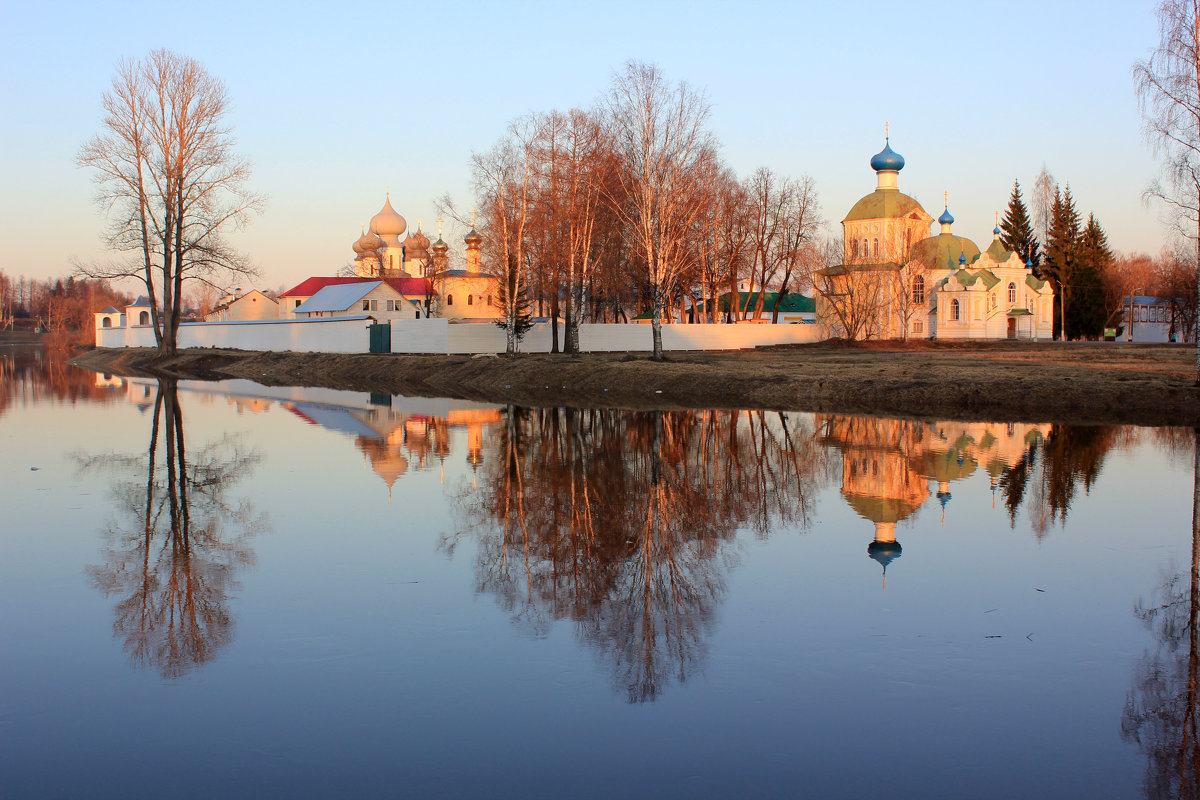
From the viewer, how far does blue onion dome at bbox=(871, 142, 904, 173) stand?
56062 mm

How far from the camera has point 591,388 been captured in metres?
29.1

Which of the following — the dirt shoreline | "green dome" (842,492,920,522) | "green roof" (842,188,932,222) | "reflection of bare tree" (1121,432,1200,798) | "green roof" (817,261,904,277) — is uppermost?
"green roof" (842,188,932,222)

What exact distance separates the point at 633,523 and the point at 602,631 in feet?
10.4

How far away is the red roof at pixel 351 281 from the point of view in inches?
2648

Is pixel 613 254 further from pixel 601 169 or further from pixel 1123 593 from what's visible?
pixel 1123 593

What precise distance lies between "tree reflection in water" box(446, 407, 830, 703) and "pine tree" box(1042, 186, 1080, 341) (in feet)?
175

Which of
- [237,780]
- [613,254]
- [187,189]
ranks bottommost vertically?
[237,780]

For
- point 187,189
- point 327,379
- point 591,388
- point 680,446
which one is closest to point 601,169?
point 591,388

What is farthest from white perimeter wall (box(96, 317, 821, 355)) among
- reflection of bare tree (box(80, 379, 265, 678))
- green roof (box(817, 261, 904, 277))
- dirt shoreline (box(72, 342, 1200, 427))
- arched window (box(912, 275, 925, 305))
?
reflection of bare tree (box(80, 379, 265, 678))

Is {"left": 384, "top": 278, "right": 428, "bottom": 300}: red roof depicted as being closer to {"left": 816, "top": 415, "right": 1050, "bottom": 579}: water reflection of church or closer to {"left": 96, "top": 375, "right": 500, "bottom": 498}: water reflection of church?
{"left": 96, "top": 375, "right": 500, "bottom": 498}: water reflection of church

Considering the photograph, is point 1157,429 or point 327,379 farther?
point 327,379

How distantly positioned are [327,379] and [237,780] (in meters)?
35.6

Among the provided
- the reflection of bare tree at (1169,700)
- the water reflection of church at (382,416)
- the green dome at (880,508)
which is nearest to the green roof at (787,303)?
the water reflection of church at (382,416)

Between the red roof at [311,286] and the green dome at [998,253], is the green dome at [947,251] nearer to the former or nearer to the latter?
the green dome at [998,253]
